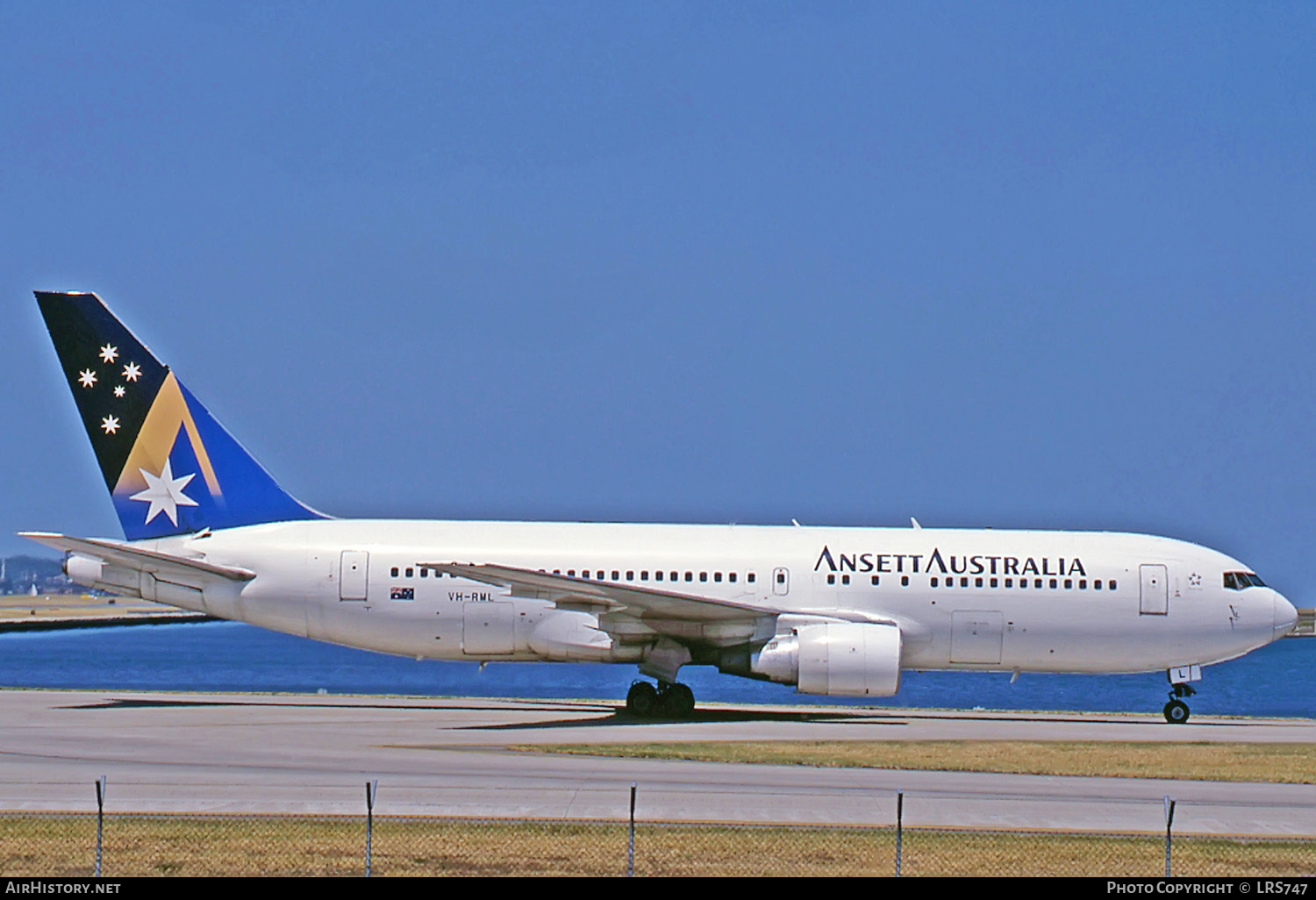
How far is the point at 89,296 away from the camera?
3425 centimetres

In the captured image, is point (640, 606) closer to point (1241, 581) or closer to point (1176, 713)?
point (1176, 713)

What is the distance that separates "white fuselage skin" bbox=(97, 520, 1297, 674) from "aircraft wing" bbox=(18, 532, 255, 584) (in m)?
0.29

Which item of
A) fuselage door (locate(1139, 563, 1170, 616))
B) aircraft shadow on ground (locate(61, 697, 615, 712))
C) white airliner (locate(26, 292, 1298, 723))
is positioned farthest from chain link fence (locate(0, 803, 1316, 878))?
aircraft shadow on ground (locate(61, 697, 615, 712))

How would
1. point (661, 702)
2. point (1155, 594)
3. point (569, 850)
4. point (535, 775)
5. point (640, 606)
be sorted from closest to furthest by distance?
point (569, 850)
point (535, 775)
point (640, 606)
point (661, 702)
point (1155, 594)

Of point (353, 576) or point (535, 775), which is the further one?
point (353, 576)

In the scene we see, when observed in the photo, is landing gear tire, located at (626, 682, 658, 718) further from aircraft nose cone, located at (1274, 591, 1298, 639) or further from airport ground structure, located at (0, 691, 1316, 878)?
aircraft nose cone, located at (1274, 591, 1298, 639)

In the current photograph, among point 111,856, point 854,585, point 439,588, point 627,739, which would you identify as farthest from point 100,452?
point 111,856

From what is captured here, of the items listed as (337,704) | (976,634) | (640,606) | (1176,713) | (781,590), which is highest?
(781,590)

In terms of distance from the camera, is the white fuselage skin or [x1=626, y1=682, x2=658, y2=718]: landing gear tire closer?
[x1=626, y1=682, x2=658, y2=718]: landing gear tire

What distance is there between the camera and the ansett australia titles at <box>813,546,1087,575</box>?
32719mm

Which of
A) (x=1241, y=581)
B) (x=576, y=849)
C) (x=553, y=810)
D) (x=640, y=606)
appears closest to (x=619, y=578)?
(x=640, y=606)

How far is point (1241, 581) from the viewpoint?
33.8m

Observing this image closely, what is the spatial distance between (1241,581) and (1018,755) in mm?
11166

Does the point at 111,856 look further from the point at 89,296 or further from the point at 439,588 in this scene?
the point at 89,296
